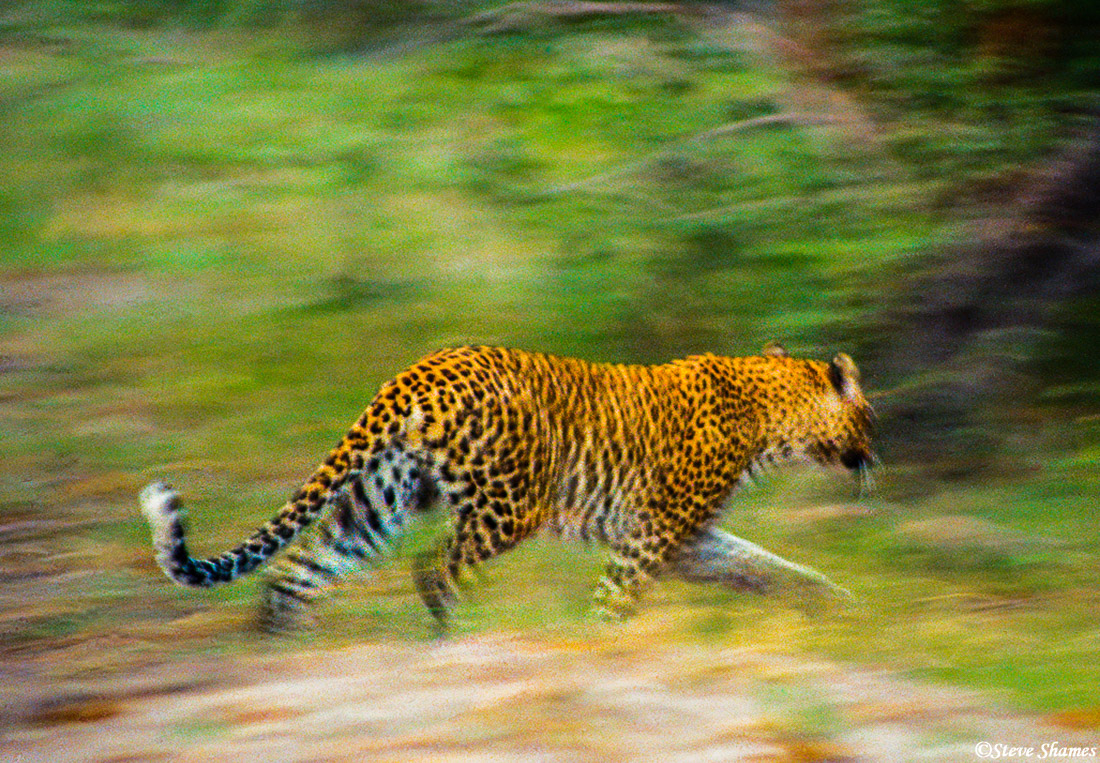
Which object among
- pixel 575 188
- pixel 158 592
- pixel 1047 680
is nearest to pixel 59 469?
pixel 158 592

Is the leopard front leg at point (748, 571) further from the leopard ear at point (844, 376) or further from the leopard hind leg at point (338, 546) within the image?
Answer: the leopard hind leg at point (338, 546)

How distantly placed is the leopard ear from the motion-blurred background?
2.50 feet

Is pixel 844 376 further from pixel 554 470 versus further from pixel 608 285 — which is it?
pixel 608 285

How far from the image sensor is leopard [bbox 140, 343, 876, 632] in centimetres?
644

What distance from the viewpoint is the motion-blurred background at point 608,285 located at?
7504 millimetres

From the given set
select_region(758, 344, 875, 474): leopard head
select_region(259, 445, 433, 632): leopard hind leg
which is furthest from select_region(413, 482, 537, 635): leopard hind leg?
select_region(758, 344, 875, 474): leopard head

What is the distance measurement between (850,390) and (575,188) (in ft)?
10.2

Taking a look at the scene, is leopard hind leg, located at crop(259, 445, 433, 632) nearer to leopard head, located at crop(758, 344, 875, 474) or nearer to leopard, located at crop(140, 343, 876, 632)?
leopard, located at crop(140, 343, 876, 632)

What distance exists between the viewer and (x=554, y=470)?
22.6 ft

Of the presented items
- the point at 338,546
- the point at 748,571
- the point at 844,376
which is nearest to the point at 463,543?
the point at 338,546

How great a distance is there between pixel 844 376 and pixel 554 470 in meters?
1.49

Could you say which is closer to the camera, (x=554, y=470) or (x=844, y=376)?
(x=554, y=470)

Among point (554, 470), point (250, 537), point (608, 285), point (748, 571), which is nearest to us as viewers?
point (250, 537)

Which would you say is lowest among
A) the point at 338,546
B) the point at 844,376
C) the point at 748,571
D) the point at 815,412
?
the point at 748,571
